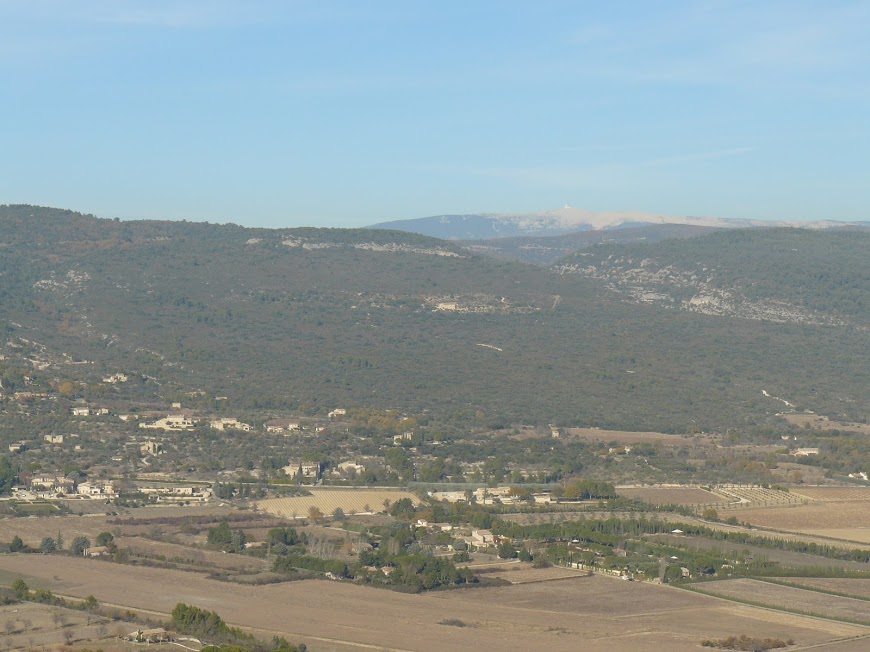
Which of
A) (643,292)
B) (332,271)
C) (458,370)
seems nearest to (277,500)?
(458,370)

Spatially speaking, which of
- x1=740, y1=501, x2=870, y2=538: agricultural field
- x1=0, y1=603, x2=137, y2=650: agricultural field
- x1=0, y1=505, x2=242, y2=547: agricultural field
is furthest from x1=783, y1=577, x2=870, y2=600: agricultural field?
x1=0, y1=603, x2=137, y2=650: agricultural field

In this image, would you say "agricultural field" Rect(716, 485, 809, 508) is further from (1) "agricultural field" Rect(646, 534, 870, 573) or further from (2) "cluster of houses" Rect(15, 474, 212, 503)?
(2) "cluster of houses" Rect(15, 474, 212, 503)

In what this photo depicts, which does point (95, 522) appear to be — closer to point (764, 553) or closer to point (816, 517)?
point (764, 553)

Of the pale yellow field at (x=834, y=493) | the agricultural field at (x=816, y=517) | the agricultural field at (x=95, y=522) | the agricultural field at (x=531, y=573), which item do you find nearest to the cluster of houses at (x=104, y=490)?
the agricultural field at (x=95, y=522)

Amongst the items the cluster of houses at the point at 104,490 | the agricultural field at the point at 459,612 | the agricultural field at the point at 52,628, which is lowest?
the cluster of houses at the point at 104,490

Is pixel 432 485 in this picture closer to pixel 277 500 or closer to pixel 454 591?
pixel 277 500

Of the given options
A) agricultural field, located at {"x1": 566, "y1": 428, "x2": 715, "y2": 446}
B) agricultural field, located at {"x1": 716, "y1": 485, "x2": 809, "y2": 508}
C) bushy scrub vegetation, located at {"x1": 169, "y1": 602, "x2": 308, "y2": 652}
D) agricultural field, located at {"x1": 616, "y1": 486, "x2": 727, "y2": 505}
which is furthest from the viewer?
agricultural field, located at {"x1": 566, "y1": 428, "x2": 715, "y2": 446}

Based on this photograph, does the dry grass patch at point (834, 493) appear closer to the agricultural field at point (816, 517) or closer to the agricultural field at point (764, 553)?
the agricultural field at point (816, 517)
